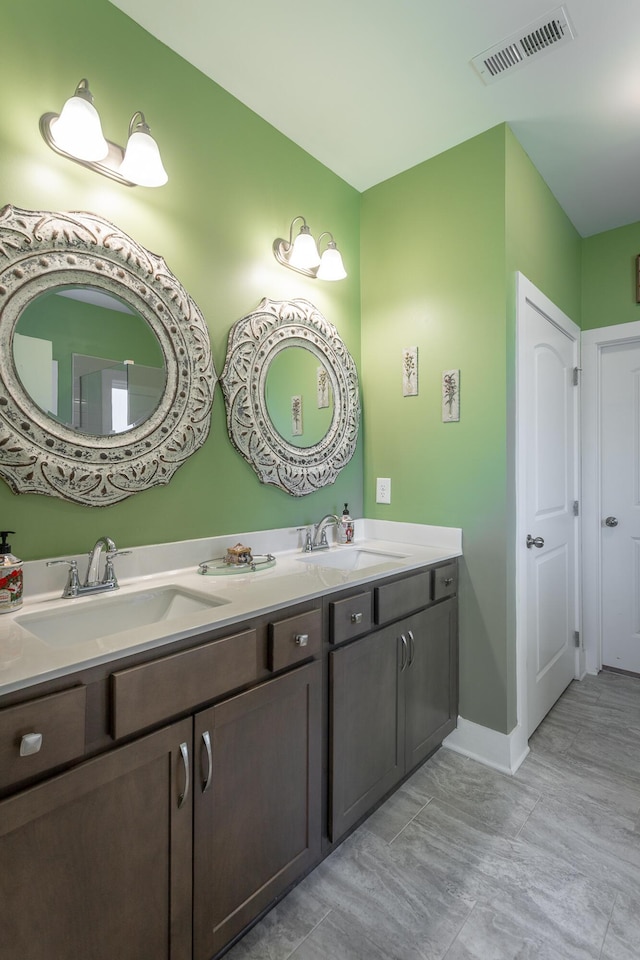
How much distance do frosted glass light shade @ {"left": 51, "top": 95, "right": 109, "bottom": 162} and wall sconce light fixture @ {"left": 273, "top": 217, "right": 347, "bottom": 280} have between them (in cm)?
83

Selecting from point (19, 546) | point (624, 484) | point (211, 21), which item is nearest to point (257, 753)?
point (19, 546)

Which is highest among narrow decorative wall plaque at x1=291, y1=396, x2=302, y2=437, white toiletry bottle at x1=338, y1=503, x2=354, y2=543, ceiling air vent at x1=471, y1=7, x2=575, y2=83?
ceiling air vent at x1=471, y1=7, x2=575, y2=83

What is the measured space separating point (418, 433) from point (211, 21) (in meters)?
1.74

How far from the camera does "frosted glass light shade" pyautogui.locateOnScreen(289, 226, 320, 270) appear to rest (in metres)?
2.05

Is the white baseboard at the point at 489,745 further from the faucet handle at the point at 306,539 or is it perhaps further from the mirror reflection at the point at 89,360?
the mirror reflection at the point at 89,360

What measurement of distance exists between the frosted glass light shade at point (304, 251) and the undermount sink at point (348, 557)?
1.29m

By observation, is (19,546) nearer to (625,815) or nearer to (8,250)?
(8,250)

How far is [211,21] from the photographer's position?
1.61 metres

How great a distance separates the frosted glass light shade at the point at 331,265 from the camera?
2160 mm

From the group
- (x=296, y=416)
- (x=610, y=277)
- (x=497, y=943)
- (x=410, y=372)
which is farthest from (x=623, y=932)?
(x=610, y=277)

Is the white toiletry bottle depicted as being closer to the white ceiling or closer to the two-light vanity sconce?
the two-light vanity sconce

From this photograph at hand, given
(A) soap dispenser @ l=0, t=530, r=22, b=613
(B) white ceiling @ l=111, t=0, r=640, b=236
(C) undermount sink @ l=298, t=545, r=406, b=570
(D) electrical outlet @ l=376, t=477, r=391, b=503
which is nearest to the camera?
(A) soap dispenser @ l=0, t=530, r=22, b=613

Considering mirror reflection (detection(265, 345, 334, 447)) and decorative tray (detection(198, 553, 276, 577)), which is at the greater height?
mirror reflection (detection(265, 345, 334, 447))

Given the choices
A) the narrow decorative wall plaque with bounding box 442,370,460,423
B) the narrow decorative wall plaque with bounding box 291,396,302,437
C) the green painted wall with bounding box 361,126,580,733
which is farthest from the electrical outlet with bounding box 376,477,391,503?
the narrow decorative wall plaque with bounding box 291,396,302,437
